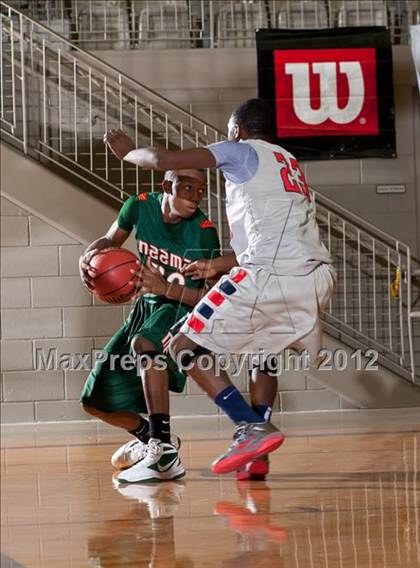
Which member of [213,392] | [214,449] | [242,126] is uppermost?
[242,126]

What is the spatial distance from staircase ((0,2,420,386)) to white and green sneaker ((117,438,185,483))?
354 centimetres

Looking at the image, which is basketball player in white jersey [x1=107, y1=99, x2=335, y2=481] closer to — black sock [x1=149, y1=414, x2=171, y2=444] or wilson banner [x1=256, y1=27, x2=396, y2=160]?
black sock [x1=149, y1=414, x2=171, y2=444]

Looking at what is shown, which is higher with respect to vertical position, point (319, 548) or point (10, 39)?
point (10, 39)

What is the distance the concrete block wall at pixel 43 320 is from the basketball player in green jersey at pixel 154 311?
2.98 meters

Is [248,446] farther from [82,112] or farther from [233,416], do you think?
[82,112]

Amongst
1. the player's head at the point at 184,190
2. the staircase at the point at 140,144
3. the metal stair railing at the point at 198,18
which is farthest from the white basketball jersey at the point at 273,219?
the metal stair railing at the point at 198,18

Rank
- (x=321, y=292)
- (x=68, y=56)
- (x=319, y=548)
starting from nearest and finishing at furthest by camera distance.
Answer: (x=319, y=548), (x=321, y=292), (x=68, y=56)

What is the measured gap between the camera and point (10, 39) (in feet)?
26.4

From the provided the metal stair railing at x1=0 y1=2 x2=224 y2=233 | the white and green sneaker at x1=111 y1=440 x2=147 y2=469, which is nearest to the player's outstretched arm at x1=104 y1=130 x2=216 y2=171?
the white and green sneaker at x1=111 y1=440 x2=147 y2=469

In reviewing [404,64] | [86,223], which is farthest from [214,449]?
[404,64]

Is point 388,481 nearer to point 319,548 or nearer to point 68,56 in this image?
point 319,548

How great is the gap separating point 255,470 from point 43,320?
3.62 m

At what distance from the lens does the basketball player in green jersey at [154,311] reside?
456 centimetres

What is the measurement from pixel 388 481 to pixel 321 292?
79 cm
